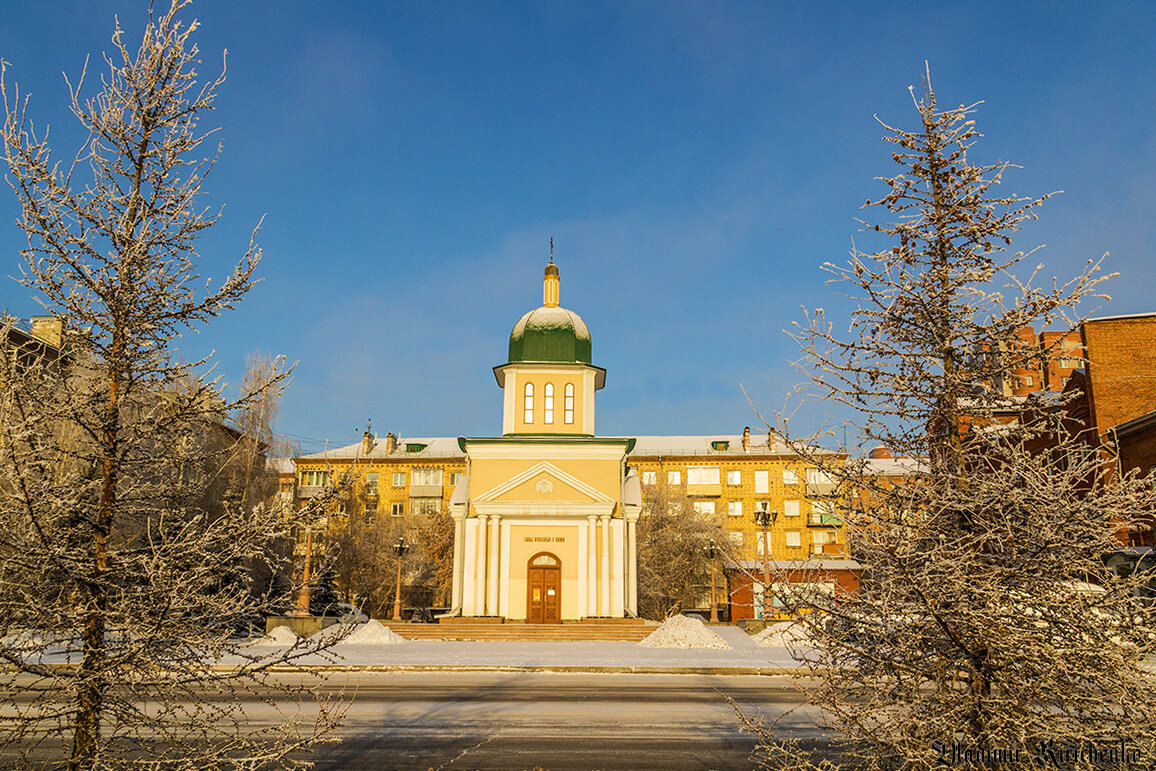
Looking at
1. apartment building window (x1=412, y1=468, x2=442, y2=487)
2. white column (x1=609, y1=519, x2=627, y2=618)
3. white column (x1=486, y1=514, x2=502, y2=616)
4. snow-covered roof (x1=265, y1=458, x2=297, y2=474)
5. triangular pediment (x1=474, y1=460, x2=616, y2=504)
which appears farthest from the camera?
apartment building window (x1=412, y1=468, x2=442, y2=487)

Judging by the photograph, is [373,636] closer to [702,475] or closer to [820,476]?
[820,476]

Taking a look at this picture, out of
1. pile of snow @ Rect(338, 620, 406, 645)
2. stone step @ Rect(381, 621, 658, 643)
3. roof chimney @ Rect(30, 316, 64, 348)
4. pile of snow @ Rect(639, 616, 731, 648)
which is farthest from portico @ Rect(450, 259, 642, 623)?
roof chimney @ Rect(30, 316, 64, 348)

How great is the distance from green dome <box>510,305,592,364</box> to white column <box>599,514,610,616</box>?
825 cm

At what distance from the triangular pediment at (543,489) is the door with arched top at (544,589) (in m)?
2.60

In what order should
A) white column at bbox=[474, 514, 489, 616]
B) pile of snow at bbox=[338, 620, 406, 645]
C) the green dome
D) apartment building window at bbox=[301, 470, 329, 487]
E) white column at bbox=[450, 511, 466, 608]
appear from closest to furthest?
pile of snow at bbox=[338, 620, 406, 645]
white column at bbox=[474, 514, 489, 616]
white column at bbox=[450, 511, 466, 608]
the green dome
apartment building window at bbox=[301, 470, 329, 487]

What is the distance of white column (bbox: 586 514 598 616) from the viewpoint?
34.4 meters

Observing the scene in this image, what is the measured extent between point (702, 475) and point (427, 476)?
79.4 feet

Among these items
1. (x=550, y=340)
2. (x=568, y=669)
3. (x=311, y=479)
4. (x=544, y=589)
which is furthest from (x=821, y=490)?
(x=311, y=479)

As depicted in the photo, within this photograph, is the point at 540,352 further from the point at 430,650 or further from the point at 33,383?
the point at 33,383

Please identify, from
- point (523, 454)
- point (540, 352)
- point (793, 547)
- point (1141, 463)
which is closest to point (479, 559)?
point (523, 454)

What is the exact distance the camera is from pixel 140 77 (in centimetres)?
689

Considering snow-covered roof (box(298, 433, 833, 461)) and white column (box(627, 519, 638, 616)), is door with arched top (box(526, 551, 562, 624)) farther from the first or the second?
snow-covered roof (box(298, 433, 833, 461))

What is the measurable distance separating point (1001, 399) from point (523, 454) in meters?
30.6

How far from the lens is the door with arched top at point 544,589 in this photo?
113 ft
